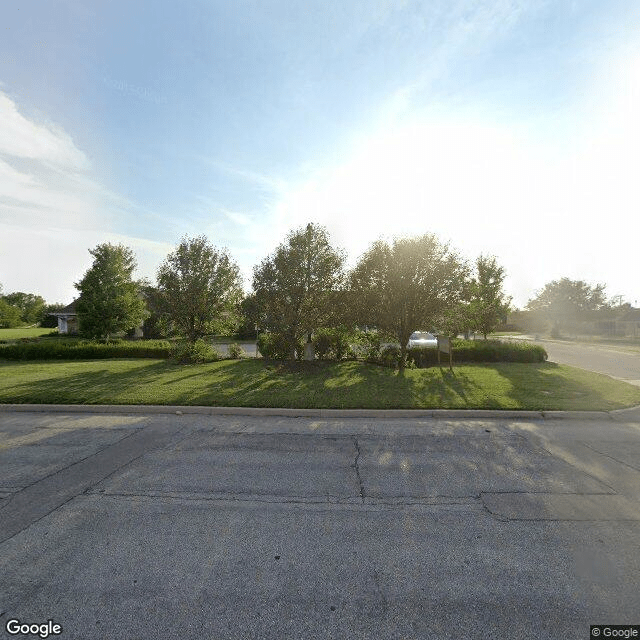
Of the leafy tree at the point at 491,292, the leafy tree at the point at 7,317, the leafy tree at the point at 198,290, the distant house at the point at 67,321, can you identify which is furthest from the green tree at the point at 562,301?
the leafy tree at the point at 7,317

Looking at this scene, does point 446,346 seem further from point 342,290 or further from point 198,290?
point 198,290

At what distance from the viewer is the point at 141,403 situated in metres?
8.15

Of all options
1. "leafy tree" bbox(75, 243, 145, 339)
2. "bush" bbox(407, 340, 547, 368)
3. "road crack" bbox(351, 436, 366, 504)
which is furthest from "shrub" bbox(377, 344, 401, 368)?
"leafy tree" bbox(75, 243, 145, 339)

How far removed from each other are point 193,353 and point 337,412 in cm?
1057

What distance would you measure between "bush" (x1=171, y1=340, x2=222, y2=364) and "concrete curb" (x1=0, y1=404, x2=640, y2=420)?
26.2 feet

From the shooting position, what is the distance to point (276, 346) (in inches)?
590

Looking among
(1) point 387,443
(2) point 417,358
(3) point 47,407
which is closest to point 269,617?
(1) point 387,443

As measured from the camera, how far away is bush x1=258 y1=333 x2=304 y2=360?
13939 millimetres

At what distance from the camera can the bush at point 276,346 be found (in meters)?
13.9

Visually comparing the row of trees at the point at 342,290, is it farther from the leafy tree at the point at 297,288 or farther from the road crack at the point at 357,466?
the road crack at the point at 357,466

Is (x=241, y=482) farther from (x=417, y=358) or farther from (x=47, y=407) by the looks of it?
(x=417, y=358)

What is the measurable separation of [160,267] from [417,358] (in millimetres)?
12753

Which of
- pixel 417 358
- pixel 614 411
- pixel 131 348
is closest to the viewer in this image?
pixel 614 411

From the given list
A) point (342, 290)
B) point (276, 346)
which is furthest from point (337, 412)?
point (276, 346)
